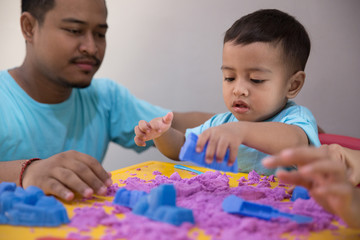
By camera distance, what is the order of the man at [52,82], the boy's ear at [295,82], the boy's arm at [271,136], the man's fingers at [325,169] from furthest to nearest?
the man at [52,82] < the boy's ear at [295,82] < the boy's arm at [271,136] < the man's fingers at [325,169]

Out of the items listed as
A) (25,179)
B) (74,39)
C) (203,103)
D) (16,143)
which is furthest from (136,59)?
(25,179)

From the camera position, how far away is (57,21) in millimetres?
1113

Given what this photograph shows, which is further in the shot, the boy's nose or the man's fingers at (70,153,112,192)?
the boy's nose

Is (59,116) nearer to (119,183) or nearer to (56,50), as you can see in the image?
(56,50)

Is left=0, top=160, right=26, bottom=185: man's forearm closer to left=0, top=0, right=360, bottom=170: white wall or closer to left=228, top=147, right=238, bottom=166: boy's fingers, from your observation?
left=228, top=147, right=238, bottom=166: boy's fingers

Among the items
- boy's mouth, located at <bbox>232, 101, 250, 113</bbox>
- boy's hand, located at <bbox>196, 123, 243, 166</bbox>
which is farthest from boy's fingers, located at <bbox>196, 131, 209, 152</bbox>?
boy's mouth, located at <bbox>232, 101, 250, 113</bbox>

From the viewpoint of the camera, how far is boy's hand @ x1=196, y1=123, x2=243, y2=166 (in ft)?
1.82

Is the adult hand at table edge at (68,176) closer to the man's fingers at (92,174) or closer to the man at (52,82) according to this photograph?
the man's fingers at (92,174)

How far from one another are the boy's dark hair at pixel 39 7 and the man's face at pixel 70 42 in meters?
0.02

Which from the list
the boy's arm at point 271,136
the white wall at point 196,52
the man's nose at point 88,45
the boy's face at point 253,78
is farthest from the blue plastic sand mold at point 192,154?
the white wall at point 196,52

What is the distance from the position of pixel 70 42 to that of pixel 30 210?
0.76m

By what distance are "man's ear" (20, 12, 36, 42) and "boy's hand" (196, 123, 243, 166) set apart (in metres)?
0.90

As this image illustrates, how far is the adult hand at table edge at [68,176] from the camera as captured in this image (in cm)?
60

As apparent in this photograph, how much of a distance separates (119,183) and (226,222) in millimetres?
336
